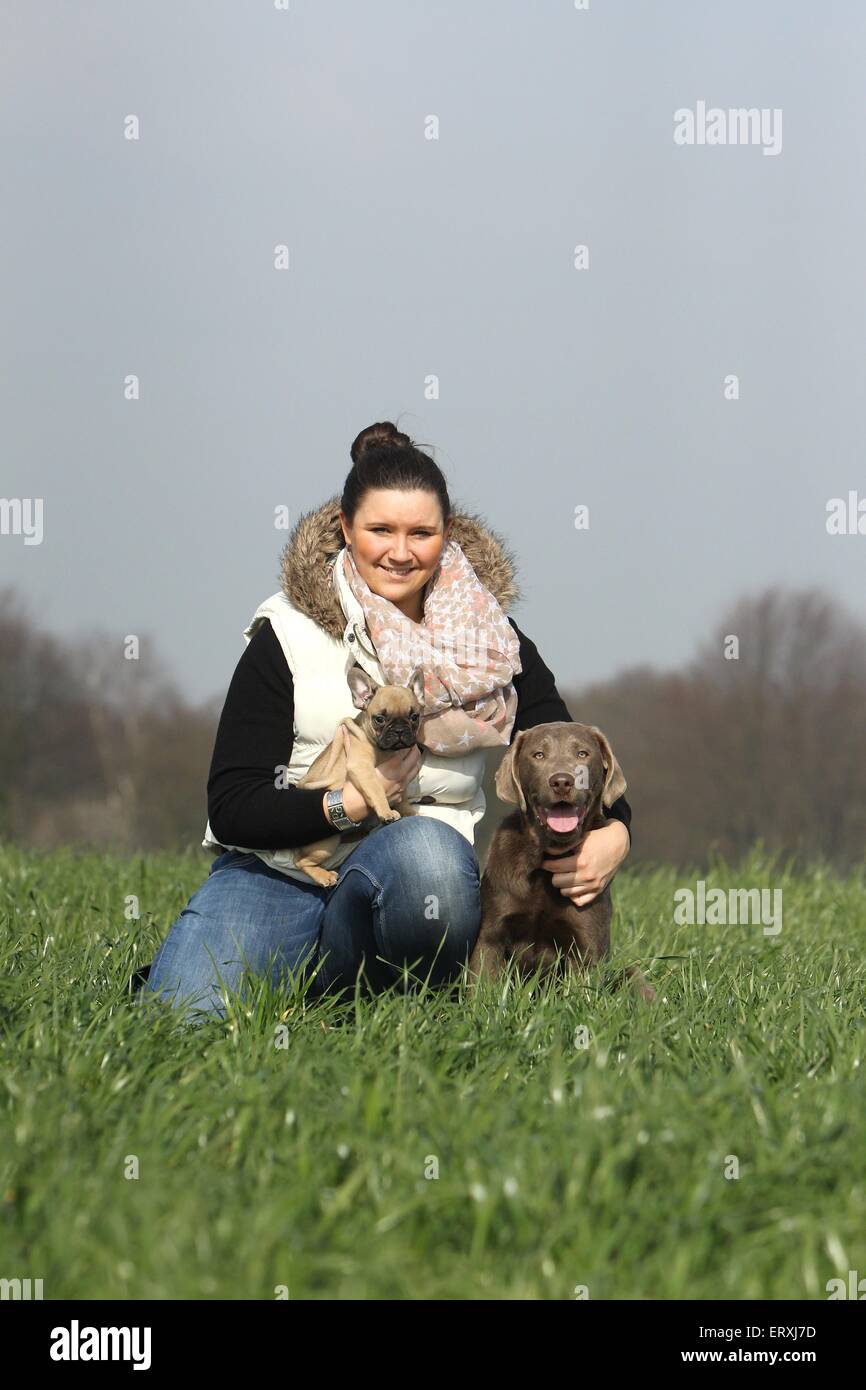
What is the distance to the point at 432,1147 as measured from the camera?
254cm

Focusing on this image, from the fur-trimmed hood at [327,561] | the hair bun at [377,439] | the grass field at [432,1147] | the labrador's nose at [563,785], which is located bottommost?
the grass field at [432,1147]

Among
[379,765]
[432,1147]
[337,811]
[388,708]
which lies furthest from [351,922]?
[432,1147]

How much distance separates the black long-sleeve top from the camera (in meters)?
4.08

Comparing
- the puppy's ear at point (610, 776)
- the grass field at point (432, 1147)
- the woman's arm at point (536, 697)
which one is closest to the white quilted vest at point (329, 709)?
the woman's arm at point (536, 697)

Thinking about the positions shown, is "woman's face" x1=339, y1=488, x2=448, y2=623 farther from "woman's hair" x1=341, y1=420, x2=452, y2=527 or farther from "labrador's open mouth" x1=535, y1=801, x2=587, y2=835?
"labrador's open mouth" x1=535, y1=801, x2=587, y2=835

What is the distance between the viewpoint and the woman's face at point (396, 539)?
13.8ft

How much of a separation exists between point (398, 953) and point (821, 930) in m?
2.73

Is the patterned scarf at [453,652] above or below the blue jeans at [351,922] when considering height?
above

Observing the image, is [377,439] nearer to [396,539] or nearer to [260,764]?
[396,539]

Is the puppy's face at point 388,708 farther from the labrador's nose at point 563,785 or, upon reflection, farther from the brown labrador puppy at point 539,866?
the labrador's nose at point 563,785

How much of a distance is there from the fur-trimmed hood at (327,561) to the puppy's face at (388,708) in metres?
0.20

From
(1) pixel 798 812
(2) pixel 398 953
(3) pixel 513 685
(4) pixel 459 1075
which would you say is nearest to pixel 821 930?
(3) pixel 513 685

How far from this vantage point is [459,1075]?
3.06m
